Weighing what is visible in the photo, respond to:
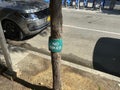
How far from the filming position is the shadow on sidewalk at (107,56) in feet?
15.0

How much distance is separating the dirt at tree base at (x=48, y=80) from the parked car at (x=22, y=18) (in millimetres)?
1896

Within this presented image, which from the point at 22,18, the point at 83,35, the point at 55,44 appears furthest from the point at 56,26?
the point at 83,35

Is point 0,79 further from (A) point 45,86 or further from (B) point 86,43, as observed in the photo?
(B) point 86,43

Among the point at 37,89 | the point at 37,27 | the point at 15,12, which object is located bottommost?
the point at 37,89

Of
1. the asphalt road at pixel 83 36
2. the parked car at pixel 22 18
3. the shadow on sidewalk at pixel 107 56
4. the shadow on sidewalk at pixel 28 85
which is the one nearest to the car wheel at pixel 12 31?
the parked car at pixel 22 18

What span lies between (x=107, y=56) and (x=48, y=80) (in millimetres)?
2218

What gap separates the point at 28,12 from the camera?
5676 millimetres

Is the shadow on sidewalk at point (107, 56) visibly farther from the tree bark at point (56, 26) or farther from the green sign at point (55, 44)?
the green sign at point (55, 44)

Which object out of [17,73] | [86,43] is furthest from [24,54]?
[86,43]

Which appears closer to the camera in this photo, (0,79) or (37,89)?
(37,89)

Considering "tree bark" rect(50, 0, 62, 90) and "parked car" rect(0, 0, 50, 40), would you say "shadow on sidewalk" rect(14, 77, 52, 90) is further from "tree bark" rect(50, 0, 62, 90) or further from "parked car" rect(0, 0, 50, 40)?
"parked car" rect(0, 0, 50, 40)

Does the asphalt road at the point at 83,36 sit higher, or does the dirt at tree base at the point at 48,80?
the asphalt road at the point at 83,36

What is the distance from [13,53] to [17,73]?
1271 millimetres

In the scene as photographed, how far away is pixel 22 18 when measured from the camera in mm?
5730
